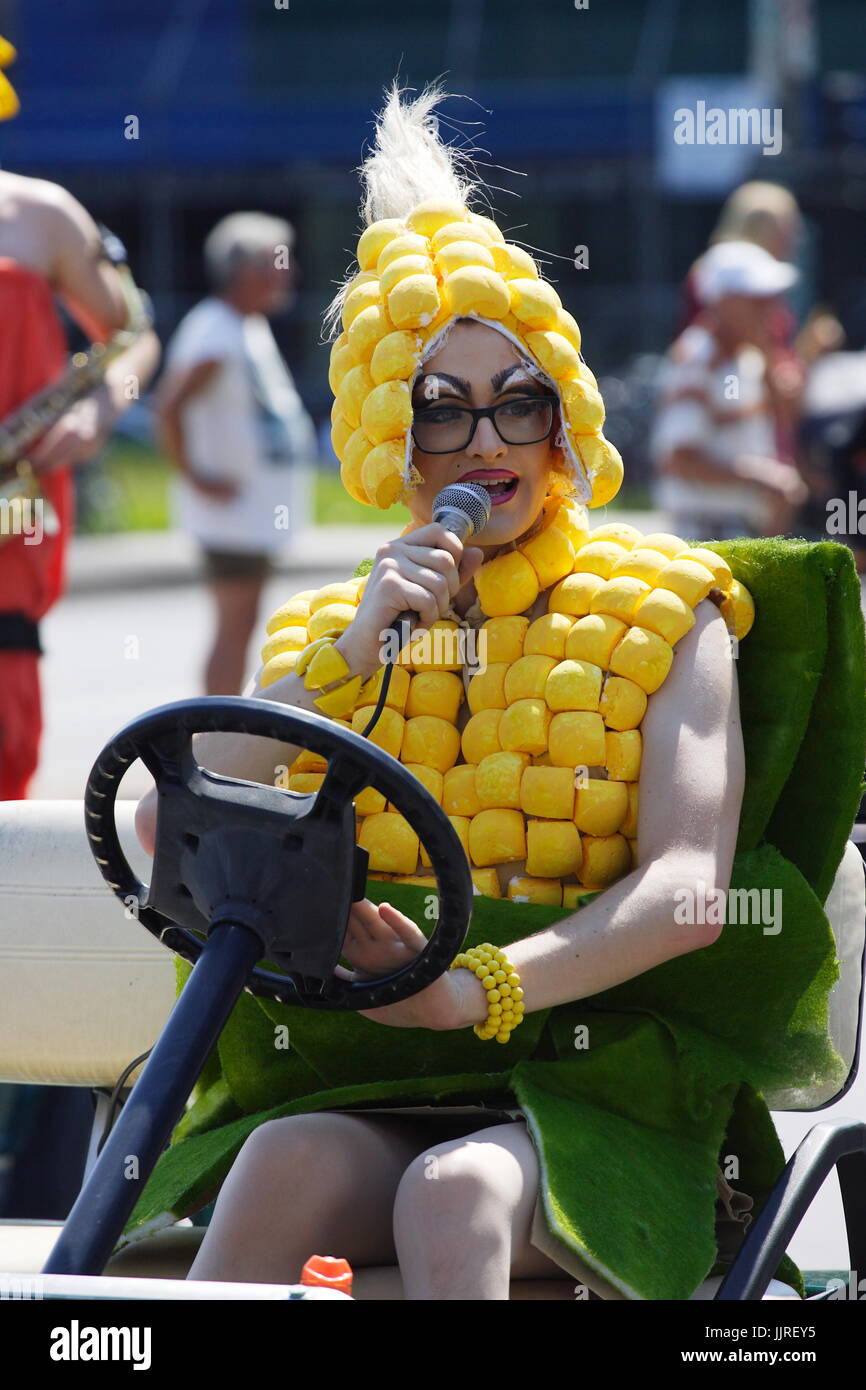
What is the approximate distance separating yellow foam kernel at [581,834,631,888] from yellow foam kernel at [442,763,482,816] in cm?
14

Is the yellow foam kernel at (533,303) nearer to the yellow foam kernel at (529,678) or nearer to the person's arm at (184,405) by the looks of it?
the yellow foam kernel at (529,678)

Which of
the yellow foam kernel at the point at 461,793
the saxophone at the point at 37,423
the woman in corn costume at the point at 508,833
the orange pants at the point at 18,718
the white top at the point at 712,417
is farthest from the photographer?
the white top at the point at 712,417

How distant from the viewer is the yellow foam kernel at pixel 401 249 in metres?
2.42

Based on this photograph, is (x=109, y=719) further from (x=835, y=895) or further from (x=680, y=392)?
(x=835, y=895)

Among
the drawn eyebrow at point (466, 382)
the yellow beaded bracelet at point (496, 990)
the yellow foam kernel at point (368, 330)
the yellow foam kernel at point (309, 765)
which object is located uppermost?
the yellow foam kernel at point (368, 330)

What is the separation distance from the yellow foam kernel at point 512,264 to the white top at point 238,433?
4.19m

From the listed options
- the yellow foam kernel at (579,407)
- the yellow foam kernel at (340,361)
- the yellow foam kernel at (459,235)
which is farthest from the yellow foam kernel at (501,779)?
the yellow foam kernel at (459,235)

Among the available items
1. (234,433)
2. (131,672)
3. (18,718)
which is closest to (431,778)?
(18,718)

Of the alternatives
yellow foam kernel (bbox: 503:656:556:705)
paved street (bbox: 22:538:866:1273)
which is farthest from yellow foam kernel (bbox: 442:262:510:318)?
paved street (bbox: 22:538:866:1273)

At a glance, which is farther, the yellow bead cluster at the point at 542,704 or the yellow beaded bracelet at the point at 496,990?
the yellow bead cluster at the point at 542,704

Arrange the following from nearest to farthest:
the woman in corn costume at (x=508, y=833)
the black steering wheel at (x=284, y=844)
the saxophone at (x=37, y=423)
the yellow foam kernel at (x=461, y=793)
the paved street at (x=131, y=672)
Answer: the black steering wheel at (x=284, y=844) < the woman in corn costume at (x=508, y=833) < the yellow foam kernel at (x=461, y=793) < the paved street at (x=131, y=672) < the saxophone at (x=37, y=423)

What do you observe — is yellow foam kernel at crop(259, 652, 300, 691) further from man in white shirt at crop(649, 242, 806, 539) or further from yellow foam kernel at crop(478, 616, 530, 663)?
man in white shirt at crop(649, 242, 806, 539)

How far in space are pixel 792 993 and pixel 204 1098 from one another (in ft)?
2.47

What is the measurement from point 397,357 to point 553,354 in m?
0.19
